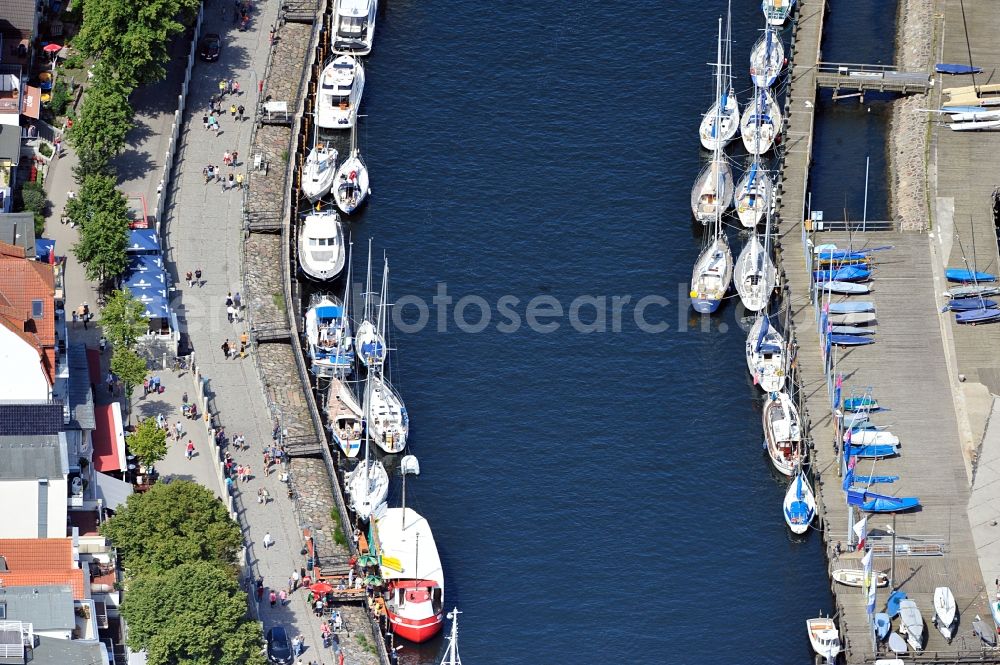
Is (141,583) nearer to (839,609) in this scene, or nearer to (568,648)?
(568,648)

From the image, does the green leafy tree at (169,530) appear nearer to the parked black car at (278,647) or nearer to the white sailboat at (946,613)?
the parked black car at (278,647)

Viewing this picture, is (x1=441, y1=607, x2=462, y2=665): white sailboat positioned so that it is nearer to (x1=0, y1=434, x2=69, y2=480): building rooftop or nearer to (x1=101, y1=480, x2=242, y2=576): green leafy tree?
(x1=101, y1=480, x2=242, y2=576): green leafy tree

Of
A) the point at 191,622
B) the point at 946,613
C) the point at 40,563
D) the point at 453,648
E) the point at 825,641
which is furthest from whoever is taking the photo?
the point at 825,641

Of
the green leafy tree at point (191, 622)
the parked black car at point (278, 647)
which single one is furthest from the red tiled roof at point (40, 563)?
the parked black car at point (278, 647)

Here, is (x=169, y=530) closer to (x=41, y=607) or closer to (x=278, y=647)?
(x=278, y=647)

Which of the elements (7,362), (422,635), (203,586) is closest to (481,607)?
(422,635)

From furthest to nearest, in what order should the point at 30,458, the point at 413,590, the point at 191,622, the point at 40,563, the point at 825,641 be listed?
1. the point at 413,590
2. the point at 825,641
3. the point at 30,458
4. the point at 40,563
5. the point at 191,622

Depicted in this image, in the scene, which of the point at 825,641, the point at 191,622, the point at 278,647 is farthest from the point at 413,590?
the point at 825,641
